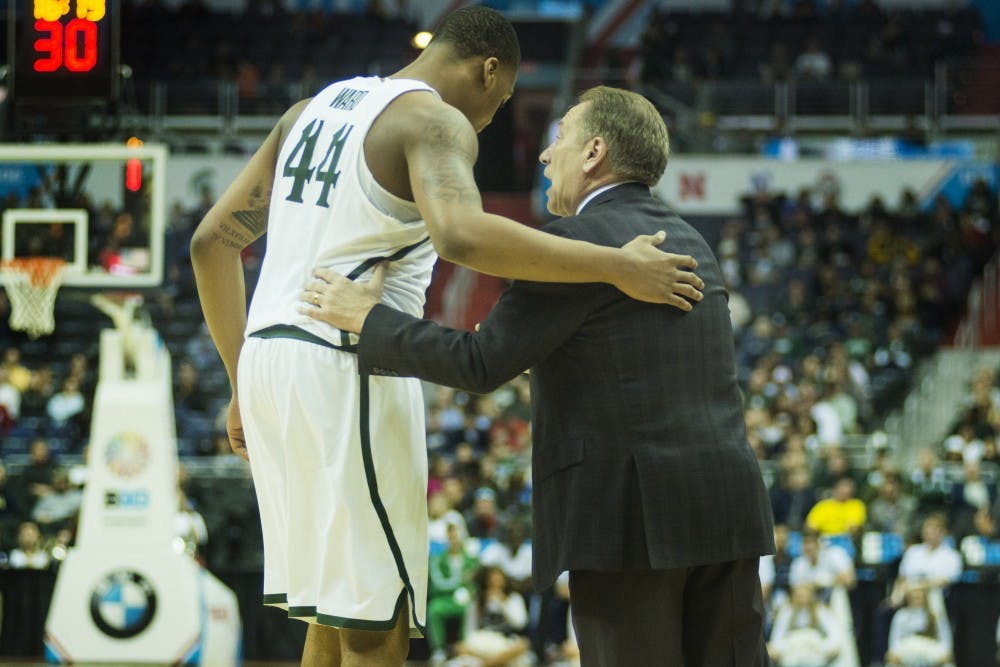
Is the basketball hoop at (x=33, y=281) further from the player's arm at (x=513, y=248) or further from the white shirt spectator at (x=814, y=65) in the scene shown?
the white shirt spectator at (x=814, y=65)

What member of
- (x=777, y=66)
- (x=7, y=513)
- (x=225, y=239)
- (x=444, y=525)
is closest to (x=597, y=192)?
(x=225, y=239)

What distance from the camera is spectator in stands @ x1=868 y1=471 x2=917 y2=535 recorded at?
12656 mm

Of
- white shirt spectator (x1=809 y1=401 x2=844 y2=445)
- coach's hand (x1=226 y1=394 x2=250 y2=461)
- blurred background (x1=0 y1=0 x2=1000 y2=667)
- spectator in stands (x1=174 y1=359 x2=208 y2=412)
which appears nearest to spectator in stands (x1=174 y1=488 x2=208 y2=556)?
blurred background (x1=0 y1=0 x2=1000 y2=667)

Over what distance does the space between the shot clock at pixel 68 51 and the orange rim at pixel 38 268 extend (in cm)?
179

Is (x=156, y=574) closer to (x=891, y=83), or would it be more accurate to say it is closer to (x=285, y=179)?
(x=285, y=179)

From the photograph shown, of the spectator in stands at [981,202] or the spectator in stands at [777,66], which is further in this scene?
the spectator in stands at [777,66]

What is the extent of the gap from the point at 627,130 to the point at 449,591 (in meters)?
9.11

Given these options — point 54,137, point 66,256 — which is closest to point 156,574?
point 66,256

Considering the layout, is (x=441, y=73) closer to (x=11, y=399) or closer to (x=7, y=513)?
(x=7, y=513)

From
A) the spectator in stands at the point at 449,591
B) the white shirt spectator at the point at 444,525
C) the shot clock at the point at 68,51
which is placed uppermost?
the shot clock at the point at 68,51

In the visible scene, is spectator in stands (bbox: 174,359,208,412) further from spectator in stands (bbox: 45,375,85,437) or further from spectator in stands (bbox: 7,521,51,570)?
spectator in stands (bbox: 7,521,51,570)

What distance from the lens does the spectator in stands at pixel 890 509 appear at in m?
12.7

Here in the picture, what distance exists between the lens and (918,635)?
10969 millimetres

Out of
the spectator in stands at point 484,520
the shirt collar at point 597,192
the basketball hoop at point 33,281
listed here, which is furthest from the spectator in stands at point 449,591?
the shirt collar at point 597,192
